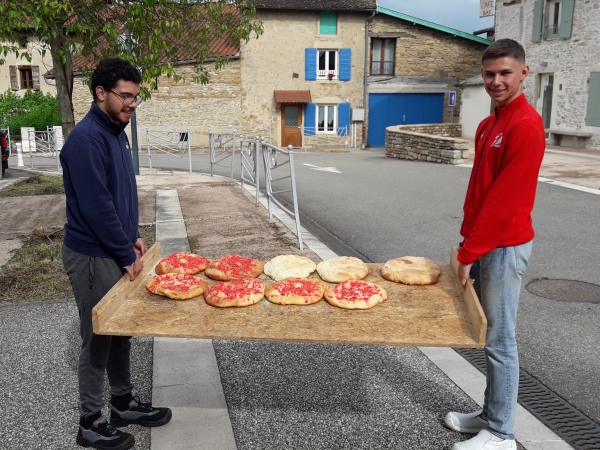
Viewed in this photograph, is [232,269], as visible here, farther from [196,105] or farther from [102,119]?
[196,105]

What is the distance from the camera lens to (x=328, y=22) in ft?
101

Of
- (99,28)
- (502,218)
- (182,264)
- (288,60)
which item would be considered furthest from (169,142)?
(502,218)

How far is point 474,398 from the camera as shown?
3.59m

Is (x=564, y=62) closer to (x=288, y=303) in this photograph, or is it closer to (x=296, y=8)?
(x=296, y=8)

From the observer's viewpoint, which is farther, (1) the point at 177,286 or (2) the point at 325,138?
(2) the point at 325,138

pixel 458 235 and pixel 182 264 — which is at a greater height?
pixel 182 264

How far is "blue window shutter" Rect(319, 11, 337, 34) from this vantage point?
3067 cm

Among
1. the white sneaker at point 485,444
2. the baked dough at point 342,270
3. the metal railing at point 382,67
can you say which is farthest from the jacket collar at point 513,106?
the metal railing at point 382,67

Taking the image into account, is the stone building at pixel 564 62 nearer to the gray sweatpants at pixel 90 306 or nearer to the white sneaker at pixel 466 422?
the white sneaker at pixel 466 422

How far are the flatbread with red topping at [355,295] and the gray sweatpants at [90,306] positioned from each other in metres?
1.18

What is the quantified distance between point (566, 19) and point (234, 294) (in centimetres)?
2432

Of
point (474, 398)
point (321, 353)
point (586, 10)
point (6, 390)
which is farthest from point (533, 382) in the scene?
point (586, 10)

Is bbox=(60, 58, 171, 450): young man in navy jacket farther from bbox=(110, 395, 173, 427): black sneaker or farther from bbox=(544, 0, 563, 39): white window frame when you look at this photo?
bbox=(544, 0, 563, 39): white window frame

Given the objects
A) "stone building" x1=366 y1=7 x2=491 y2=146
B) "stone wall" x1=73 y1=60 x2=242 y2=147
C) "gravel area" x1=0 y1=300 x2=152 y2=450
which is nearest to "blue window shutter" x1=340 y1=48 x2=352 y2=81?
"stone building" x1=366 y1=7 x2=491 y2=146
